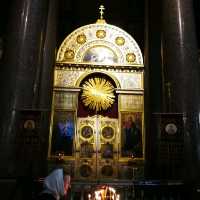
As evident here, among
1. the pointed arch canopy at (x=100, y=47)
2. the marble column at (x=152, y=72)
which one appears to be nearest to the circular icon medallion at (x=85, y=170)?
the marble column at (x=152, y=72)

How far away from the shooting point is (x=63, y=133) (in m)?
11.5

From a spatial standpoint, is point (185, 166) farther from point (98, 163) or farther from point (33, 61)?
point (98, 163)

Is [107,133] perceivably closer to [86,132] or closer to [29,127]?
[86,132]

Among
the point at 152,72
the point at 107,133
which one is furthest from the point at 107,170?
the point at 152,72

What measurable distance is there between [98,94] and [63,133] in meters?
1.98

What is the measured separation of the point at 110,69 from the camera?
12.4m

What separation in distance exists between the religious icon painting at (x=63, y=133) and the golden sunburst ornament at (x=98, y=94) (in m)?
0.84

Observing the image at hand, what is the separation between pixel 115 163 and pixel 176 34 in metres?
5.96

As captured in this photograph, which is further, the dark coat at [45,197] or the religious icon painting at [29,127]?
the religious icon painting at [29,127]

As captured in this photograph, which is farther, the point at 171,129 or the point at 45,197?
the point at 171,129

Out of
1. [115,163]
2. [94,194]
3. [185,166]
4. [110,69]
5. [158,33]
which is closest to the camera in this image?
[185,166]

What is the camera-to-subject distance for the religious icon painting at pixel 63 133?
11.3 m

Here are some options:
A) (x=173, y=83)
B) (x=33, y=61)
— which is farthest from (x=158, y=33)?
(x=33, y=61)

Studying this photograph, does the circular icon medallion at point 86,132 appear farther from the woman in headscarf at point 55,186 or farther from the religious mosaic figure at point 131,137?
→ the woman in headscarf at point 55,186
